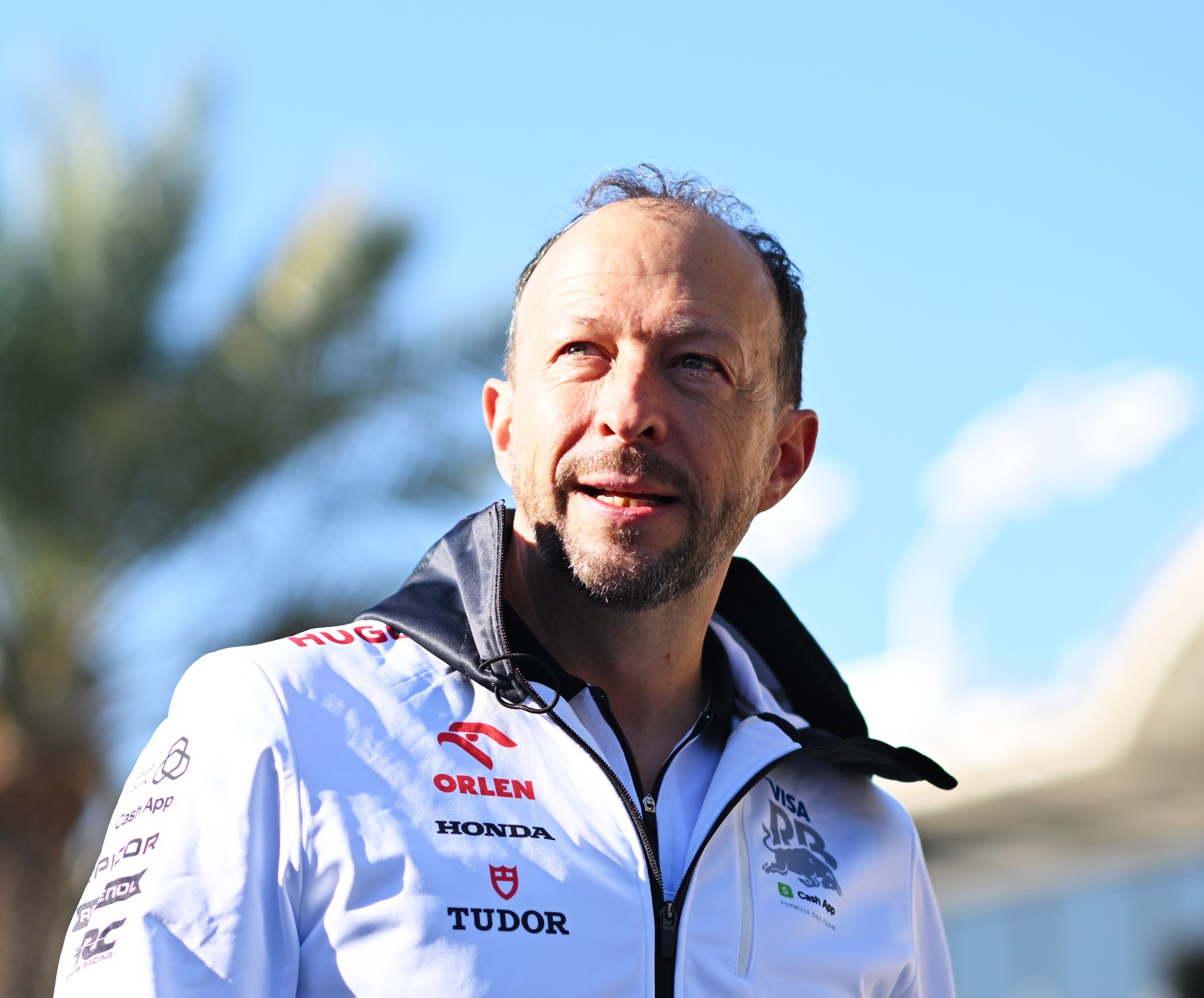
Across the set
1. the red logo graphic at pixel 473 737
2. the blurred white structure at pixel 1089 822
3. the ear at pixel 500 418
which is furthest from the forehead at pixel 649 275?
the blurred white structure at pixel 1089 822

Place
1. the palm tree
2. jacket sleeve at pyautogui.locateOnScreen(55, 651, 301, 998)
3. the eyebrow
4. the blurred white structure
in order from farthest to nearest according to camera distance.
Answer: the blurred white structure → the palm tree → the eyebrow → jacket sleeve at pyautogui.locateOnScreen(55, 651, 301, 998)

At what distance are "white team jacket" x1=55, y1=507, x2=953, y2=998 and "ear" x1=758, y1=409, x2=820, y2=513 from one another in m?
0.58

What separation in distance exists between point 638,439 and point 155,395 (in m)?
7.79

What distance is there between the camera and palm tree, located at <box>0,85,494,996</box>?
970cm

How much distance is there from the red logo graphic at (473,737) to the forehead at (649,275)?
0.74 metres

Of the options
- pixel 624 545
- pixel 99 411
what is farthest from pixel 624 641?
pixel 99 411

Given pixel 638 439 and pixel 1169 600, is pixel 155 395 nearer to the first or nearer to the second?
pixel 638 439

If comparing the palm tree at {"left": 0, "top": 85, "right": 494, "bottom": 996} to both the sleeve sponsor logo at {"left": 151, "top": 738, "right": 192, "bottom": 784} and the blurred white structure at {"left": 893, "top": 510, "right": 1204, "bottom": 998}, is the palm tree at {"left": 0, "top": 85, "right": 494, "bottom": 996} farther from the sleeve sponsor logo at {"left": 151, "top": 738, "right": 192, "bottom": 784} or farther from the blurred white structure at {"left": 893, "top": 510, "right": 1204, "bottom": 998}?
the blurred white structure at {"left": 893, "top": 510, "right": 1204, "bottom": 998}

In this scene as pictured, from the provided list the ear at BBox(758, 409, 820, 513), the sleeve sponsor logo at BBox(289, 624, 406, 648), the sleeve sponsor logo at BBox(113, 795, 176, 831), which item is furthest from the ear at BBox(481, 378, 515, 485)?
the sleeve sponsor logo at BBox(113, 795, 176, 831)

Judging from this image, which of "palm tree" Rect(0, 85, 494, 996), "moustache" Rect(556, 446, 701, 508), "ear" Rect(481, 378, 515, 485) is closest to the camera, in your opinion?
"moustache" Rect(556, 446, 701, 508)

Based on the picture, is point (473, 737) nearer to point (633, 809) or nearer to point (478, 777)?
point (478, 777)

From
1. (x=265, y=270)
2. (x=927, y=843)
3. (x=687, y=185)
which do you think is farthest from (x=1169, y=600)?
(x=687, y=185)

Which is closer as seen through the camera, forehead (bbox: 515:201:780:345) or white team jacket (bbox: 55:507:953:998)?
white team jacket (bbox: 55:507:953:998)

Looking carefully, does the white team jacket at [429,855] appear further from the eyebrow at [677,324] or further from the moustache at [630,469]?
the eyebrow at [677,324]
